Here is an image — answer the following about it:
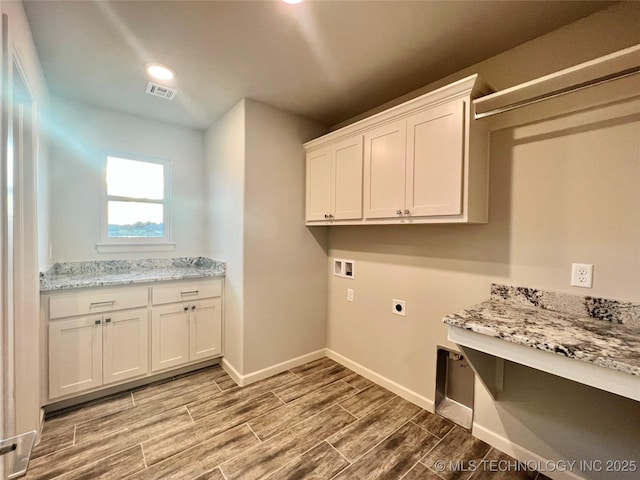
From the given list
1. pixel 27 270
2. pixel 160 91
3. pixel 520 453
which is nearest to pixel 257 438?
pixel 520 453

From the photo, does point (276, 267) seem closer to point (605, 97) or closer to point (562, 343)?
point (562, 343)

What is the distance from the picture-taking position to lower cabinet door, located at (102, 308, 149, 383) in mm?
2213

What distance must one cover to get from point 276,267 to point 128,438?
5.16 feet

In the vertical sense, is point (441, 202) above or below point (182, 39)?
below

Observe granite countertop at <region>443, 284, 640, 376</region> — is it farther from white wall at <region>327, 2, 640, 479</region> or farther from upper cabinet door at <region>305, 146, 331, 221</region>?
upper cabinet door at <region>305, 146, 331, 221</region>

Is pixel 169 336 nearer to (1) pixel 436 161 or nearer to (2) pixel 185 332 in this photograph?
(2) pixel 185 332

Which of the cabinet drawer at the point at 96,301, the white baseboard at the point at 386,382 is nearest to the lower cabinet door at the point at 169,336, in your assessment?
the cabinet drawer at the point at 96,301

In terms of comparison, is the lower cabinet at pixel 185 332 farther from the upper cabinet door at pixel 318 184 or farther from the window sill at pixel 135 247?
the upper cabinet door at pixel 318 184

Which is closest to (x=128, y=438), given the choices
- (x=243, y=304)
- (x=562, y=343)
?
(x=243, y=304)

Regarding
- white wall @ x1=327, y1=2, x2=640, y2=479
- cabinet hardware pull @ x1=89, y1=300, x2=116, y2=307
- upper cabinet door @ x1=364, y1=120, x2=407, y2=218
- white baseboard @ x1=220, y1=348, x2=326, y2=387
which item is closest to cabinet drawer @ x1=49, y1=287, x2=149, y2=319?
cabinet hardware pull @ x1=89, y1=300, x2=116, y2=307

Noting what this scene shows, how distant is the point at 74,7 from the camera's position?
145 cm

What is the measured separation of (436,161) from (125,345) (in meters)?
2.78

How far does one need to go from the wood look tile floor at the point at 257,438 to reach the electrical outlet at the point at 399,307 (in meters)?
0.70

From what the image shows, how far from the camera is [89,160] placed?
262 cm
